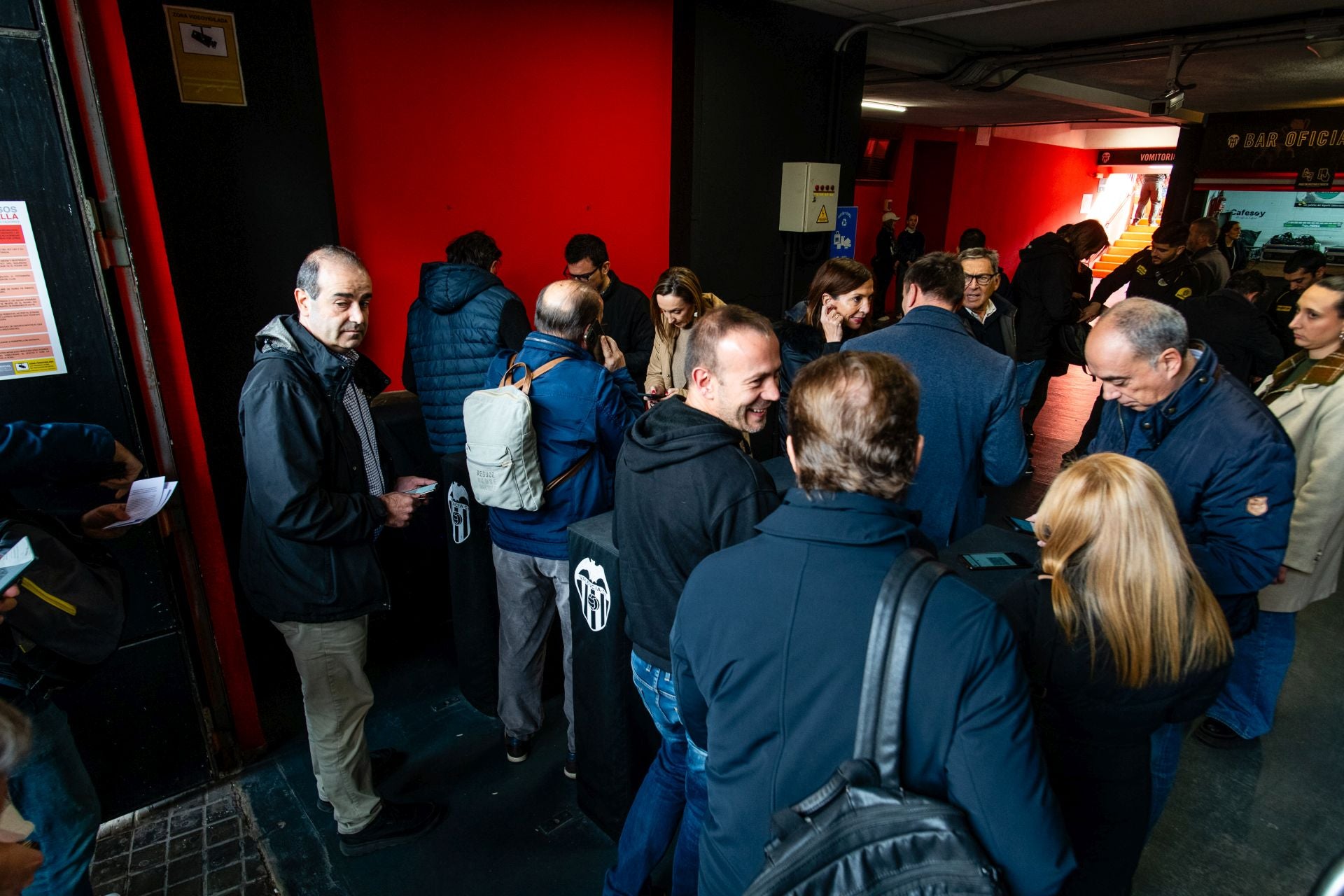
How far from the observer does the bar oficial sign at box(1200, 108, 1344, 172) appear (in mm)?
10023

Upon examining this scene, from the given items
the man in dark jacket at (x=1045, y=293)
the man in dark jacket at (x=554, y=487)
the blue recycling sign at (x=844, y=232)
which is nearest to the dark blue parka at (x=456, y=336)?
the man in dark jacket at (x=554, y=487)

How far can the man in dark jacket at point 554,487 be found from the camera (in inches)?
96.9

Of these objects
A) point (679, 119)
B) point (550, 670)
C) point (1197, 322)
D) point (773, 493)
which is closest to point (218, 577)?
point (550, 670)

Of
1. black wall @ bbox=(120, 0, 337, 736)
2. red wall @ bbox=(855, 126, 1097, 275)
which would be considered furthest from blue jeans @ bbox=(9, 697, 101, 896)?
red wall @ bbox=(855, 126, 1097, 275)

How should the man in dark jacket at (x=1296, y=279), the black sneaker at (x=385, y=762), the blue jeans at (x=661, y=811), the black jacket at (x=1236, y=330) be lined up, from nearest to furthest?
1. the blue jeans at (x=661, y=811)
2. the black sneaker at (x=385, y=762)
3. the black jacket at (x=1236, y=330)
4. the man in dark jacket at (x=1296, y=279)

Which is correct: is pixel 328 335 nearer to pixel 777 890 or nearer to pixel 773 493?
pixel 773 493

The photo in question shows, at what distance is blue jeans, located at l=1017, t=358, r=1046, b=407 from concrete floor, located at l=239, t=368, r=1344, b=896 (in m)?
2.88

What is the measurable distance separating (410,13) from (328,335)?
2.45 m

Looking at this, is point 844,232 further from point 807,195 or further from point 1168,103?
point 1168,103

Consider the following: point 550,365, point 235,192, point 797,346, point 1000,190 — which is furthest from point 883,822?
point 1000,190

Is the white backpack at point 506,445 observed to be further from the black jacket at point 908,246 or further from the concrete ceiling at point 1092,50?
the black jacket at point 908,246

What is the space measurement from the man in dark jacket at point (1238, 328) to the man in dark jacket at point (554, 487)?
4171mm

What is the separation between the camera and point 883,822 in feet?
3.45

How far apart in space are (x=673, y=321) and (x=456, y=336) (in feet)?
3.63
